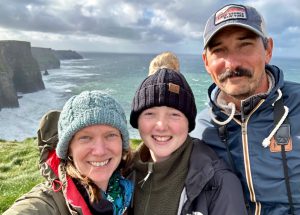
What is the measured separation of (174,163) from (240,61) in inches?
59.1

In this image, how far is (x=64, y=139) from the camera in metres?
3.74

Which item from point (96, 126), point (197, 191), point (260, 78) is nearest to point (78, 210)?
point (96, 126)

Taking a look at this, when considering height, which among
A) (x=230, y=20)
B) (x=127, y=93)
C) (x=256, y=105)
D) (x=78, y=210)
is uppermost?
(x=230, y=20)

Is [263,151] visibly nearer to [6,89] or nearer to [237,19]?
[237,19]

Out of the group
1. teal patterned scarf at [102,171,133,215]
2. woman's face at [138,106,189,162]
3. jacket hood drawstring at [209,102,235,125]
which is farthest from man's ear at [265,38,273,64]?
teal patterned scarf at [102,171,133,215]

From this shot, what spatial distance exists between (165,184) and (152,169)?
27 cm

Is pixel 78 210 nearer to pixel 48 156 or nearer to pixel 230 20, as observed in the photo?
pixel 48 156

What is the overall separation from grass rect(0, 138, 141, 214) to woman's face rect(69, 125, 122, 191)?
18.6 feet

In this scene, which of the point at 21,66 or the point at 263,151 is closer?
the point at 263,151

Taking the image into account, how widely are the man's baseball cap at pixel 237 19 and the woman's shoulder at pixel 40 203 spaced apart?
8.52 feet

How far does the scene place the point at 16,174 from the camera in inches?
509

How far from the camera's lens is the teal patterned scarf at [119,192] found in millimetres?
3939

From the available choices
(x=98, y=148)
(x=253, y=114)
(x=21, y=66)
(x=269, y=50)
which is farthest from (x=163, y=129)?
(x=21, y=66)

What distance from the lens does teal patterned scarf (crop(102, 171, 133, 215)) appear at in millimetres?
3939
